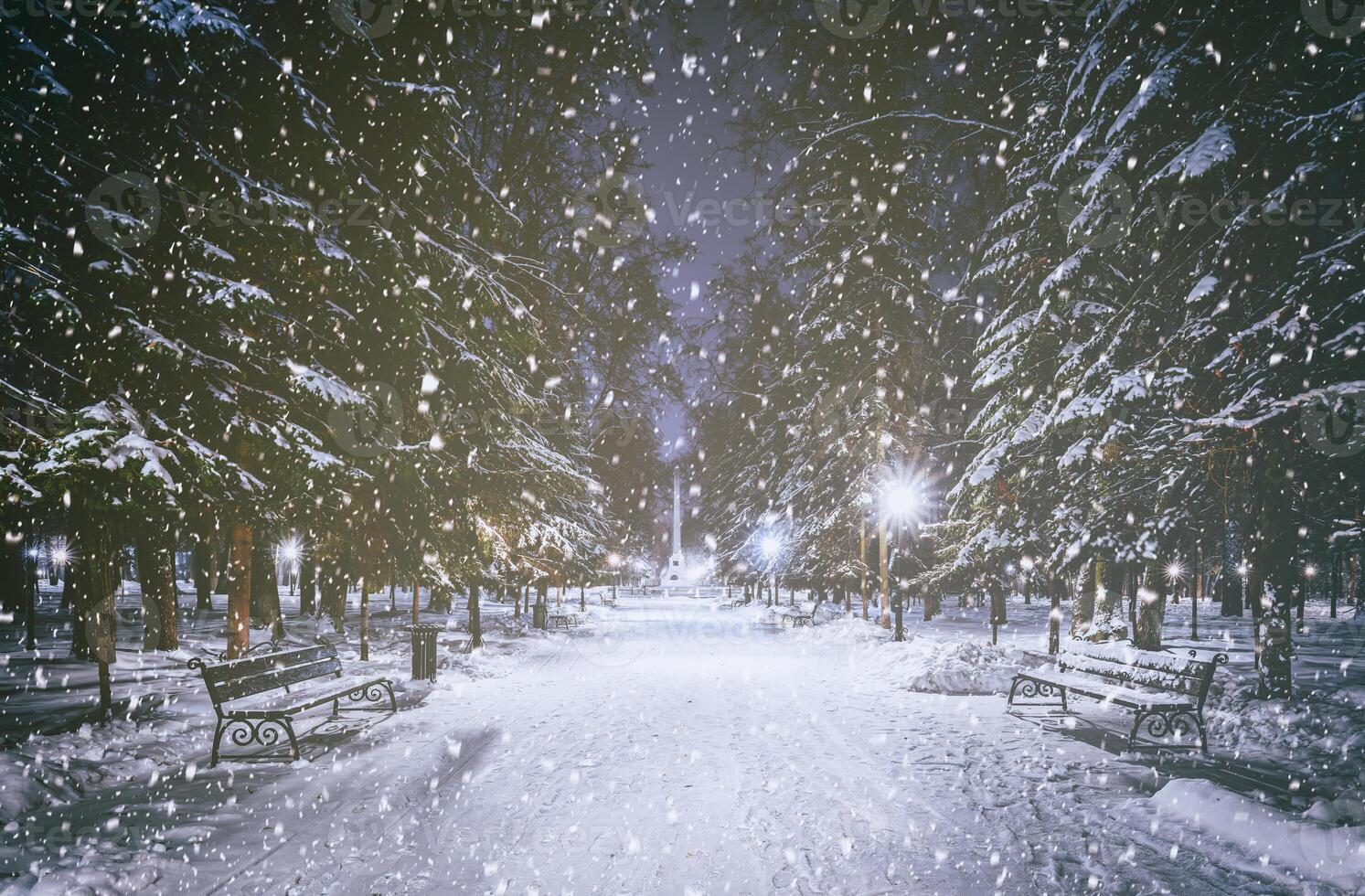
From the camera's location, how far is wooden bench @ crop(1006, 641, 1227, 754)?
741 cm

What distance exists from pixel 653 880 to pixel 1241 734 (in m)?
7.65

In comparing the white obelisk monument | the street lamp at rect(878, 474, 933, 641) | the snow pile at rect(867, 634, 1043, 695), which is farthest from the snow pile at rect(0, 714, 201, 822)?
the white obelisk monument

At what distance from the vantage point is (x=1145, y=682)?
8.16 meters

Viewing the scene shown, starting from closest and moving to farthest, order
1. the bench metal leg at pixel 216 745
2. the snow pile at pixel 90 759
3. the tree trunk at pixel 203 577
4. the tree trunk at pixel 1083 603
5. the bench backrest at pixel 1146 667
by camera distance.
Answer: the snow pile at pixel 90 759, the bench metal leg at pixel 216 745, the bench backrest at pixel 1146 667, the tree trunk at pixel 1083 603, the tree trunk at pixel 203 577

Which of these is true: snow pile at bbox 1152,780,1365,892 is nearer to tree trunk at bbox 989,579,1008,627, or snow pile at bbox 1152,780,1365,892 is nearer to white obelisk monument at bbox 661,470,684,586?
tree trunk at bbox 989,579,1008,627

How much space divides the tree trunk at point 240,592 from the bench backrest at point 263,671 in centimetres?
105

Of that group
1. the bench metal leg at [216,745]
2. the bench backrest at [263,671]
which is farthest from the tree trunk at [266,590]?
the bench metal leg at [216,745]

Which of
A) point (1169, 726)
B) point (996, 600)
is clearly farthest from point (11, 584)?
point (996, 600)

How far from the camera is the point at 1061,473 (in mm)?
11898

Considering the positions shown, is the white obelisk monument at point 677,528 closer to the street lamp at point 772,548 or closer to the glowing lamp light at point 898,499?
the street lamp at point 772,548

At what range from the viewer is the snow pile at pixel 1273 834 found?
437 centimetres

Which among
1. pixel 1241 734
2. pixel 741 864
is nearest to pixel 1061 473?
pixel 1241 734

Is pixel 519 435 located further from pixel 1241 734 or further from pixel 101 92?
pixel 1241 734

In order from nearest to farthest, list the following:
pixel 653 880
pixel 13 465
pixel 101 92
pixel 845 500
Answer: pixel 653 880 < pixel 13 465 < pixel 101 92 < pixel 845 500
